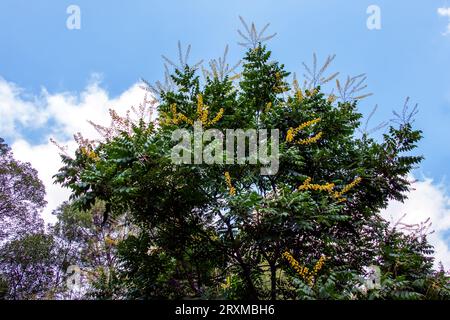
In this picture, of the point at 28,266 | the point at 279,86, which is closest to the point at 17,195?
the point at 28,266

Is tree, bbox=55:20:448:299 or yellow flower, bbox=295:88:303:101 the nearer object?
tree, bbox=55:20:448:299

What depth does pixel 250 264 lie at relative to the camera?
560 cm

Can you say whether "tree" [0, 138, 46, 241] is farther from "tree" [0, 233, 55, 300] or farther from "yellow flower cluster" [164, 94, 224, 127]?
"yellow flower cluster" [164, 94, 224, 127]

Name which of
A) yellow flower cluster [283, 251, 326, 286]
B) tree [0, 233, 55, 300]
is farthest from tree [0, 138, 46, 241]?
yellow flower cluster [283, 251, 326, 286]

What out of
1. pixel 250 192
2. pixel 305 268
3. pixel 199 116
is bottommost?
pixel 305 268

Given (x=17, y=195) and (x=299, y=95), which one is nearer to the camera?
(x=299, y=95)

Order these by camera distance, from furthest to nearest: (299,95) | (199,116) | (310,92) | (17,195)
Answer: (17,195)
(310,92)
(299,95)
(199,116)

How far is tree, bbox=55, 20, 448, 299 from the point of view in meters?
4.58

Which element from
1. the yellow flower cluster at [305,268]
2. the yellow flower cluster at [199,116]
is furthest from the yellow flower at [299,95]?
the yellow flower cluster at [305,268]

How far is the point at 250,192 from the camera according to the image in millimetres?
4738

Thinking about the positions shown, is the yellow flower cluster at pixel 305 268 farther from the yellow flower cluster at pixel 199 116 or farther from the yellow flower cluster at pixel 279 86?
the yellow flower cluster at pixel 279 86

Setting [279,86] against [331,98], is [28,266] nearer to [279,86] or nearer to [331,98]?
[279,86]
